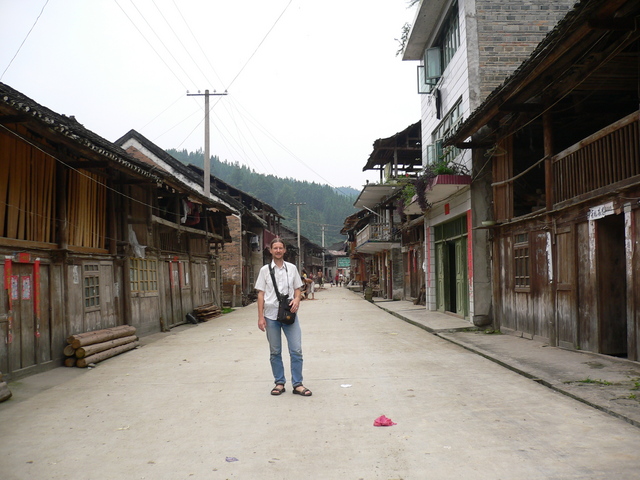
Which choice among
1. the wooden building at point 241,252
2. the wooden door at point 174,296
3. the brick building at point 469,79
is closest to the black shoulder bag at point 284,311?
the brick building at point 469,79

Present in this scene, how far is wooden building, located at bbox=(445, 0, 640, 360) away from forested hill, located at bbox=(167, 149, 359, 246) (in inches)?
3042

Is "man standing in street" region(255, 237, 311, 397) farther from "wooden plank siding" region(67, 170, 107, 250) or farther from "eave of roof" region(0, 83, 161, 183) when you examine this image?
"wooden plank siding" region(67, 170, 107, 250)

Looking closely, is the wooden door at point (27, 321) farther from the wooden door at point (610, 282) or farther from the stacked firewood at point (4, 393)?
the wooden door at point (610, 282)

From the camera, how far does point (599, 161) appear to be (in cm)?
813

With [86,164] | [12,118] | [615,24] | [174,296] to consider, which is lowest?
[174,296]

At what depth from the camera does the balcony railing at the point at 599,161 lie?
7.31m

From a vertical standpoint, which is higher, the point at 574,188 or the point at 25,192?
the point at 25,192

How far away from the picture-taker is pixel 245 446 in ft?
14.1

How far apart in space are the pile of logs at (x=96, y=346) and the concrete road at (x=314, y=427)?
1.91 ft

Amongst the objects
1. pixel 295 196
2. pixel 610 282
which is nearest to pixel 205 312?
pixel 610 282

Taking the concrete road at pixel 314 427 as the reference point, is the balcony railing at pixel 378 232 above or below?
above

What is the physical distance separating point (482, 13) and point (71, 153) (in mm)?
10204

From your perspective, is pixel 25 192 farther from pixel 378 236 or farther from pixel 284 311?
pixel 378 236

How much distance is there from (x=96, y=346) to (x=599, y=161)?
28.6 ft
